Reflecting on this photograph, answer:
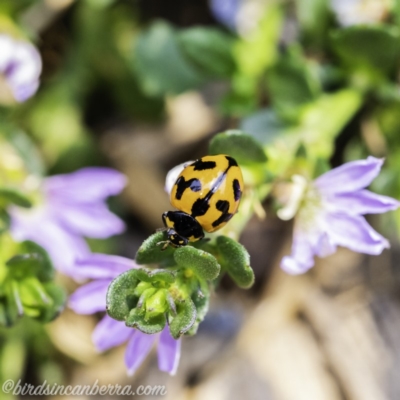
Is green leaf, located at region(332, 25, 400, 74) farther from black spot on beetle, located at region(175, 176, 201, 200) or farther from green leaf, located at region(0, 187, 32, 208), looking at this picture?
green leaf, located at region(0, 187, 32, 208)

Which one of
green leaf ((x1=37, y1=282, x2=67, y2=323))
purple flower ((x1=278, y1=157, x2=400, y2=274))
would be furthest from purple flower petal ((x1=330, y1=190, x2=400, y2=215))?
green leaf ((x1=37, y1=282, x2=67, y2=323))

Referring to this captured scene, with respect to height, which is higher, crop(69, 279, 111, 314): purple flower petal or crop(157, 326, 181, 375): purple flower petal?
crop(69, 279, 111, 314): purple flower petal

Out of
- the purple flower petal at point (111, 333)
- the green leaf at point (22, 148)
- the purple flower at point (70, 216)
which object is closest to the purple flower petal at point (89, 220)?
the purple flower at point (70, 216)

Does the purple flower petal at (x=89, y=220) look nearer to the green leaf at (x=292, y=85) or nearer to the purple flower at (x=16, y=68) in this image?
the purple flower at (x=16, y=68)

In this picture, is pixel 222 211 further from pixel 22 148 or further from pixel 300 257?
pixel 22 148

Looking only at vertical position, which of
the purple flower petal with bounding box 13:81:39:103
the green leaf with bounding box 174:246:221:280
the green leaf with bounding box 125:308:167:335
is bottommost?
the green leaf with bounding box 125:308:167:335

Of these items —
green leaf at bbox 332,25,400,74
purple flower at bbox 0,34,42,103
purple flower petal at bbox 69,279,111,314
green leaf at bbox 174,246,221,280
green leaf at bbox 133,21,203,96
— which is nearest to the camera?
green leaf at bbox 174,246,221,280

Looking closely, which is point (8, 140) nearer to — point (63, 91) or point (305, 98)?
point (63, 91)
